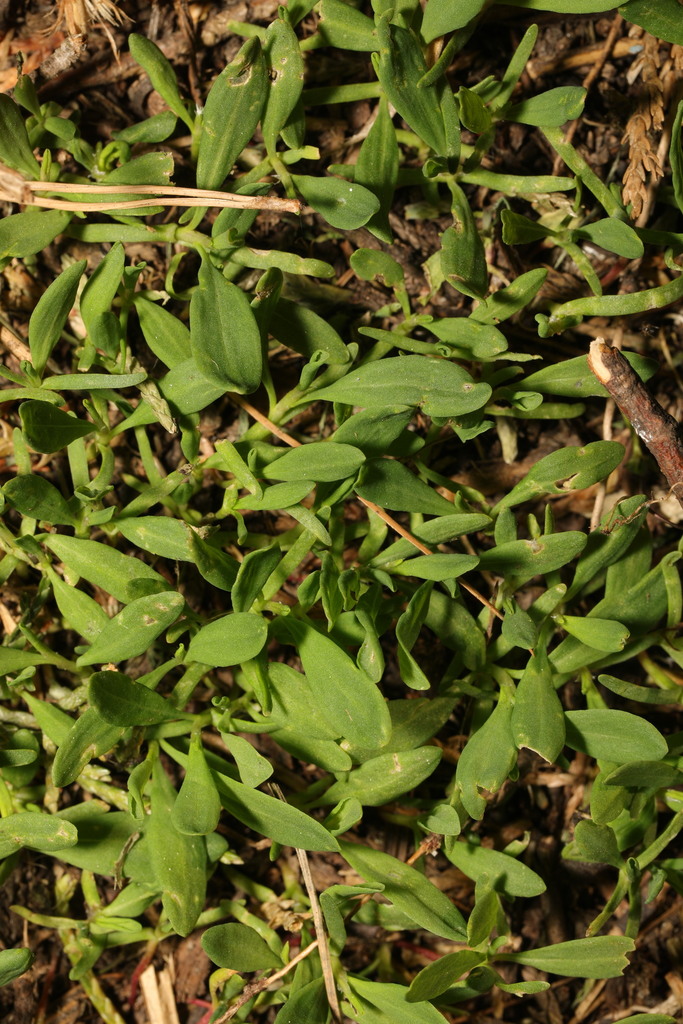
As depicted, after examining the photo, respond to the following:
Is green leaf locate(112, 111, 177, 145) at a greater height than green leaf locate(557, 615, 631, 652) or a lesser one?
greater

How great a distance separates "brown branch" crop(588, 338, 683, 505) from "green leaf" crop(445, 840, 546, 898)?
732mm

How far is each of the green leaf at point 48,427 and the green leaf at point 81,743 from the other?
17.4 inches

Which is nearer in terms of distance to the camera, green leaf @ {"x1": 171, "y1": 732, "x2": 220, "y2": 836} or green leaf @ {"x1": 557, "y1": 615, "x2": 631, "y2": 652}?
green leaf @ {"x1": 171, "y1": 732, "x2": 220, "y2": 836}

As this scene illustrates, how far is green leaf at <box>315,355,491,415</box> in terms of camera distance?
1.38m

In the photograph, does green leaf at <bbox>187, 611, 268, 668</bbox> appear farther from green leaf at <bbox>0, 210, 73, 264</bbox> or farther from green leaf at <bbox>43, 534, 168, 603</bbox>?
green leaf at <bbox>0, 210, 73, 264</bbox>

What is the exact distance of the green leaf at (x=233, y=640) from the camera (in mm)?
1300

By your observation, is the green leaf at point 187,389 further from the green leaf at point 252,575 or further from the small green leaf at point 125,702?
the small green leaf at point 125,702

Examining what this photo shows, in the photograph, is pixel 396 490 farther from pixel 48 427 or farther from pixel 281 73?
pixel 281 73

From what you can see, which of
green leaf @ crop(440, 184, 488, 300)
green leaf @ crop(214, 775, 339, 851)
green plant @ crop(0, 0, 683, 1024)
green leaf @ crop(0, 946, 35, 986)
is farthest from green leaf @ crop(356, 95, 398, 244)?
green leaf @ crop(0, 946, 35, 986)

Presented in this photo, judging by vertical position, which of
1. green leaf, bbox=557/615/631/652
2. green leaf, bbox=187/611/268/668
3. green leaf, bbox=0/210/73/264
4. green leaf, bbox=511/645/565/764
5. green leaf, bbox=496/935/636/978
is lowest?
green leaf, bbox=496/935/636/978

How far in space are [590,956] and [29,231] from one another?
163cm

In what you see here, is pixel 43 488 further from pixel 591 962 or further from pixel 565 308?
pixel 591 962

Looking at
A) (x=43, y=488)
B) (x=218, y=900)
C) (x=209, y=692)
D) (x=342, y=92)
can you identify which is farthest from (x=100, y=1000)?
(x=342, y=92)

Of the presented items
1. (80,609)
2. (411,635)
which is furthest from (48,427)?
(411,635)
